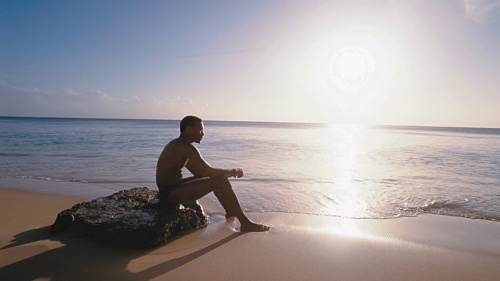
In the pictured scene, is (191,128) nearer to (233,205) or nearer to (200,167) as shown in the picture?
(200,167)

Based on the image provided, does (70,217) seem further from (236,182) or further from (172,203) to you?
(236,182)

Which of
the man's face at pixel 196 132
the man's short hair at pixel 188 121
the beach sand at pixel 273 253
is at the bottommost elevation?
the beach sand at pixel 273 253

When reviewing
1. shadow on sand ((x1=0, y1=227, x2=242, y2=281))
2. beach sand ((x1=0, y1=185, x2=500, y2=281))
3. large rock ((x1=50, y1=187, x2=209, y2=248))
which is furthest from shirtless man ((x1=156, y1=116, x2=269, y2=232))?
shadow on sand ((x1=0, y1=227, x2=242, y2=281))

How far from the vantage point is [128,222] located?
12.6ft

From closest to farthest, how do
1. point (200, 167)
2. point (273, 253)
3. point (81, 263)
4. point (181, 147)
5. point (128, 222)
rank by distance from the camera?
point (81, 263) < point (273, 253) < point (128, 222) < point (181, 147) < point (200, 167)

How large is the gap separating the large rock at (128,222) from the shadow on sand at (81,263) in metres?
0.13

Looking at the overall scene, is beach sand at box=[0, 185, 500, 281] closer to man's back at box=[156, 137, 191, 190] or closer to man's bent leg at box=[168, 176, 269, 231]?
man's bent leg at box=[168, 176, 269, 231]

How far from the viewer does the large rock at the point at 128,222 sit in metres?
3.68

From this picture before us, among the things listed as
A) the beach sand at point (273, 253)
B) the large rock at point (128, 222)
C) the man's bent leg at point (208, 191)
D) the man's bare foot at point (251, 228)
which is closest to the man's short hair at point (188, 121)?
the man's bent leg at point (208, 191)

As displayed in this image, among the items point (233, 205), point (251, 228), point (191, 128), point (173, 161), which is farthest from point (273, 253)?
point (191, 128)

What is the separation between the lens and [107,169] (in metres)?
10.0

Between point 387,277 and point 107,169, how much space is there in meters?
9.34

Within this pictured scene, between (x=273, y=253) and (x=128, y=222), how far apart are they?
1.92 metres

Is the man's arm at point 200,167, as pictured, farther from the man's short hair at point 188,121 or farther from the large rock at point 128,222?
the large rock at point 128,222
